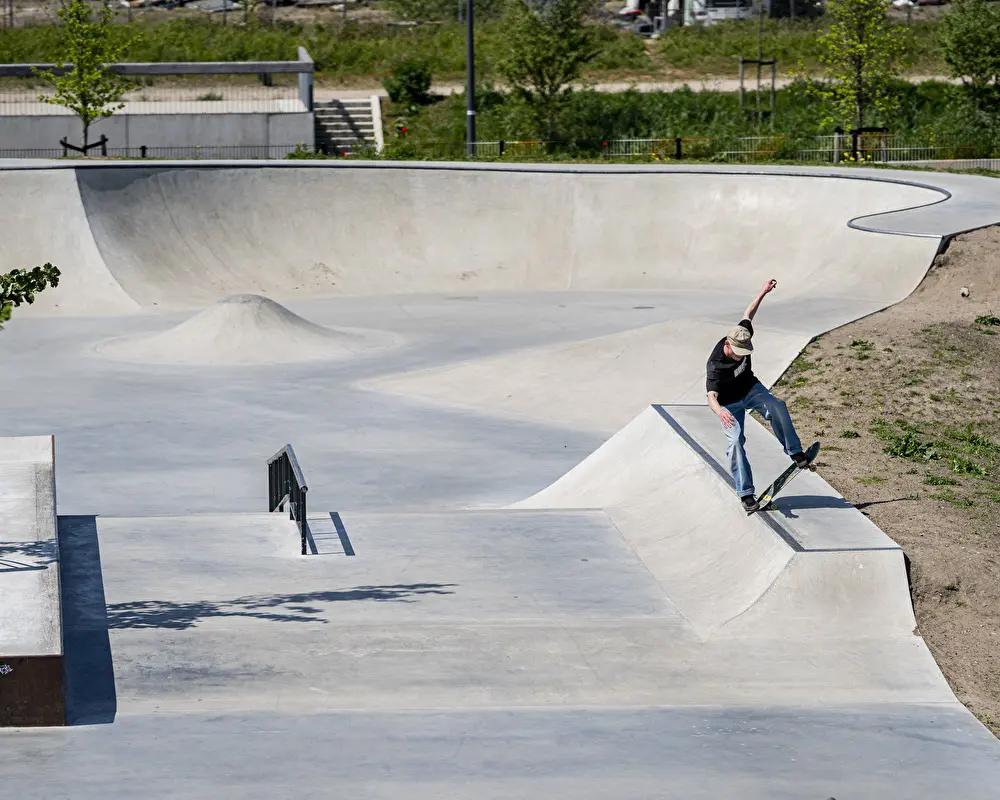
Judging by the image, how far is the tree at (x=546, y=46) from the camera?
38.2m

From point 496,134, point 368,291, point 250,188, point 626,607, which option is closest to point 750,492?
point 626,607

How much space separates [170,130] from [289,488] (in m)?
31.6

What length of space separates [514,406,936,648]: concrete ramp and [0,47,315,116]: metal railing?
3099 centimetres

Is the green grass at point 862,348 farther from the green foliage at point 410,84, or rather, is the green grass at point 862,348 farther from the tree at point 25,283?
the green foliage at point 410,84

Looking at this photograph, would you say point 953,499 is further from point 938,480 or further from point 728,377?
point 728,377

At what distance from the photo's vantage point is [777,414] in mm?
9344

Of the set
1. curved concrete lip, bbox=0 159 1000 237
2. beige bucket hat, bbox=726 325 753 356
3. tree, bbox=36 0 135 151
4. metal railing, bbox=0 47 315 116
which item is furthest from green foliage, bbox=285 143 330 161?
beige bucket hat, bbox=726 325 753 356

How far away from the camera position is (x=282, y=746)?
22.8ft

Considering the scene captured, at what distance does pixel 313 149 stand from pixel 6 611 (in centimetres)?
3459

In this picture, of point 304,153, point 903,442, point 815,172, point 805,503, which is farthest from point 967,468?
point 304,153

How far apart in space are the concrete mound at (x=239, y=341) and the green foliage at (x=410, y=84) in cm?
2529

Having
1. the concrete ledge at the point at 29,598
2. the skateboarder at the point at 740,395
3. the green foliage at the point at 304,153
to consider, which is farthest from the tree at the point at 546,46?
the skateboarder at the point at 740,395

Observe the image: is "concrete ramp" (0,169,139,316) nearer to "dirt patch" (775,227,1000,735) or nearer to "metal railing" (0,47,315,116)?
"dirt patch" (775,227,1000,735)

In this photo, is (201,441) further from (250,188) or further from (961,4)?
(961,4)
